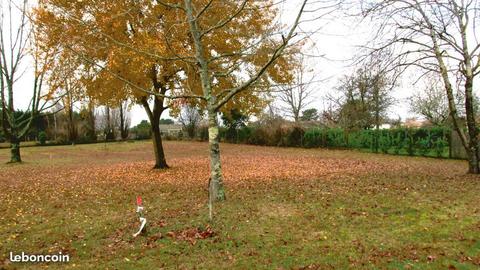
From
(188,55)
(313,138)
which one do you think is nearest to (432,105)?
(313,138)

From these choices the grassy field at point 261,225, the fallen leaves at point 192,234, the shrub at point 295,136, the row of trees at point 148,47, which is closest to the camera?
the grassy field at point 261,225

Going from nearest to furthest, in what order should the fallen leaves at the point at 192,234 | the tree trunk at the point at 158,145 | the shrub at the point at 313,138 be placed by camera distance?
1. the fallen leaves at the point at 192,234
2. the tree trunk at the point at 158,145
3. the shrub at the point at 313,138

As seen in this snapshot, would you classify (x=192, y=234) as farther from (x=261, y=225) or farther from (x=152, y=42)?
(x=152, y=42)

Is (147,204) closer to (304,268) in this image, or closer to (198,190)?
(198,190)

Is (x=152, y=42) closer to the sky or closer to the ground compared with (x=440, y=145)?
closer to the sky

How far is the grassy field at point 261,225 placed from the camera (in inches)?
193

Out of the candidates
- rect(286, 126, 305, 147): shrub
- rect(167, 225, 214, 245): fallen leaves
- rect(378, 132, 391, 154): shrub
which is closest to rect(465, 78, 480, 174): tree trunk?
rect(167, 225, 214, 245): fallen leaves

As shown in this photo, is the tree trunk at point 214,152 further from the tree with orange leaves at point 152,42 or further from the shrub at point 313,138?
the shrub at point 313,138

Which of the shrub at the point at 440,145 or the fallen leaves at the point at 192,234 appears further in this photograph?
the shrub at the point at 440,145

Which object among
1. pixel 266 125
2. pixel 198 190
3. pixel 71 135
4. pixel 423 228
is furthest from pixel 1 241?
pixel 71 135

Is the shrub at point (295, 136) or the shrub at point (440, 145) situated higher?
the shrub at point (295, 136)

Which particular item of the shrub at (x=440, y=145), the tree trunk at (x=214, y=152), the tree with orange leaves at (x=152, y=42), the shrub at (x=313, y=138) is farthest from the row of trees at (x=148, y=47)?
the shrub at (x=313, y=138)

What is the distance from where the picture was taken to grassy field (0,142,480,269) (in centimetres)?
491

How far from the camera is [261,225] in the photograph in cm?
636
